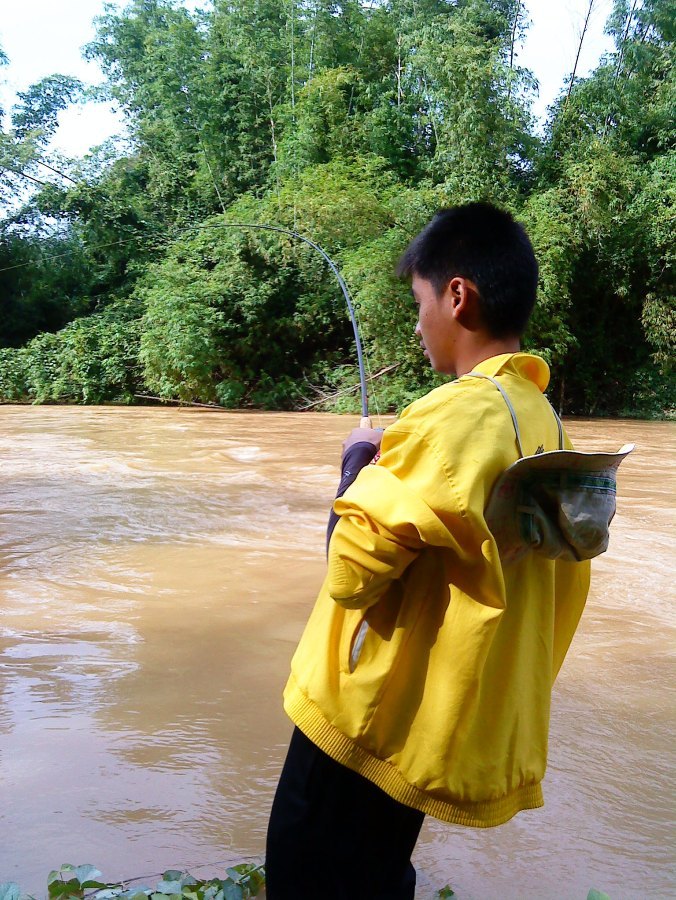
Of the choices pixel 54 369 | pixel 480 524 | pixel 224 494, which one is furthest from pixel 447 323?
pixel 54 369

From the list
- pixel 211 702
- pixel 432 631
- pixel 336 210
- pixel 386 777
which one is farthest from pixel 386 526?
pixel 336 210

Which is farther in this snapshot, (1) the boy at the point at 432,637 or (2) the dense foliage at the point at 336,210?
(2) the dense foliage at the point at 336,210

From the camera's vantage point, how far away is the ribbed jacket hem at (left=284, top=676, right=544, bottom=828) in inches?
47.3

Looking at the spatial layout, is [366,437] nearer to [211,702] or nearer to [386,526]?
[386,526]

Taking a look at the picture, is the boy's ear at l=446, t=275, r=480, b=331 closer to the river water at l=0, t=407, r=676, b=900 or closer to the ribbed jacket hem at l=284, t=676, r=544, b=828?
the ribbed jacket hem at l=284, t=676, r=544, b=828

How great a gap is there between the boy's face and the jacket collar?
0.06 meters

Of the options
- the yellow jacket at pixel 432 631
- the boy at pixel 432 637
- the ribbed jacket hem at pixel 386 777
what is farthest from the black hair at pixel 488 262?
the ribbed jacket hem at pixel 386 777

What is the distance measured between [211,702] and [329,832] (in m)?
1.92

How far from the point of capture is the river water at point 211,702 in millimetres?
2178

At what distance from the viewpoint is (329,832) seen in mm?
1255

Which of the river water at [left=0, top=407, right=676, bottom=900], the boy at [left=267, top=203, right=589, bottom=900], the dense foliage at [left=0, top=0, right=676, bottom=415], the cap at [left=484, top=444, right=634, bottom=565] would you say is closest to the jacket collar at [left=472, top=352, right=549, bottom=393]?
the boy at [left=267, top=203, right=589, bottom=900]

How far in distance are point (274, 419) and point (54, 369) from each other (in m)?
7.43

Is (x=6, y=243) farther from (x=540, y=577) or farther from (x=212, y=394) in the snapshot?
(x=540, y=577)

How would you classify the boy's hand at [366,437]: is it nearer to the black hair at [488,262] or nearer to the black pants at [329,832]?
the black hair at [488,262]
